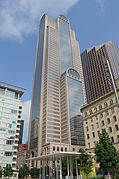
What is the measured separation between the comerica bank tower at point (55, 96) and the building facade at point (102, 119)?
5251cm

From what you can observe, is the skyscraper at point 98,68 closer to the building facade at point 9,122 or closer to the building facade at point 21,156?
the building facade at point 9,122

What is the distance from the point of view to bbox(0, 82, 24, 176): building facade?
70125 millimetres

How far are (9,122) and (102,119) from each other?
47332 mm

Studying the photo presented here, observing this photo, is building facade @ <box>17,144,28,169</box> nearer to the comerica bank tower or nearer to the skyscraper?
the comerica bank tower

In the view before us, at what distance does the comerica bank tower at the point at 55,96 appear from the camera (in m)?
114

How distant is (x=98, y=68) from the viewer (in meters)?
153

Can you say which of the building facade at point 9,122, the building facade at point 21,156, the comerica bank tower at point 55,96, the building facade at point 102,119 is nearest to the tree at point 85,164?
the building facade at point 102,119

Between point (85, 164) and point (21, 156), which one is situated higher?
point (21, 156)

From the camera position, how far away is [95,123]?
51719mm

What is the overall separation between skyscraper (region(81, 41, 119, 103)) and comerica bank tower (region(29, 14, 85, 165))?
37.6 ft

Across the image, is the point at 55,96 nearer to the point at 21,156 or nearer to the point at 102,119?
the point at 21,156

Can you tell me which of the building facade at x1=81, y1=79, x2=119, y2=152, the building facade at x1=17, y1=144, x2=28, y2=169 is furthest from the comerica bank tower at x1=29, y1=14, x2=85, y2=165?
the building facade at x1=81, y1=79, x2=119, y2=152

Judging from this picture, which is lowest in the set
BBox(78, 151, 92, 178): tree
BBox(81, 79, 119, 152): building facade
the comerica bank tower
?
BBox(78, 151, 92, 178): tree

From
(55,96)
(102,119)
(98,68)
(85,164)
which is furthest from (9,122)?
(98,68)
